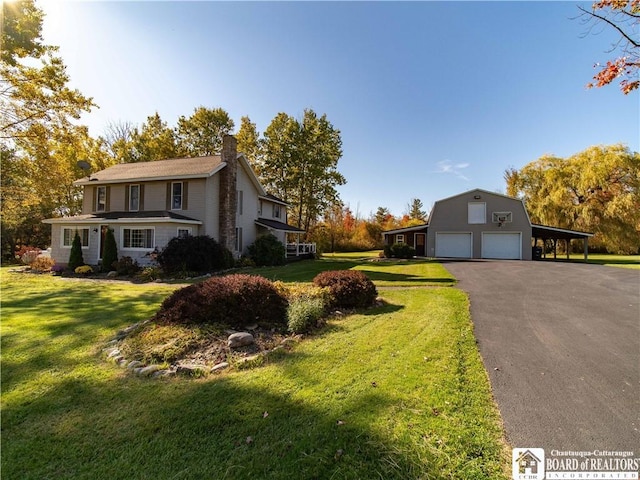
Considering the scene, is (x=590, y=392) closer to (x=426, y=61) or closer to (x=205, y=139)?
(x=426, y=61)

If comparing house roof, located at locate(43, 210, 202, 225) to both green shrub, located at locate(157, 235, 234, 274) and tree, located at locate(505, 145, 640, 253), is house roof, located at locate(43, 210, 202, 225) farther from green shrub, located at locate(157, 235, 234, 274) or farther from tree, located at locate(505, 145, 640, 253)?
tree, located at locate(505, 145, 640, 253)

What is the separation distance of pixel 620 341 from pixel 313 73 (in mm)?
14369

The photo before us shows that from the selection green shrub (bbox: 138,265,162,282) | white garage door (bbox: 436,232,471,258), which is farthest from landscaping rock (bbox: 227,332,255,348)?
white garage door (bbox: 436,232,471,258)

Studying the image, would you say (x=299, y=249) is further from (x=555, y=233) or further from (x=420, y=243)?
(x=555, y=233)

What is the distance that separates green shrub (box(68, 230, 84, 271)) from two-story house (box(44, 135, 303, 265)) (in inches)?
34.9

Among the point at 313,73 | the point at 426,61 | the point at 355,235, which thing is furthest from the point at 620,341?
the point at 355,235

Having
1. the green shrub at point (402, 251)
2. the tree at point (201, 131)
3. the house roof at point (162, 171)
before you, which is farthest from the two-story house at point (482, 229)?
the tree at point (201, 131)

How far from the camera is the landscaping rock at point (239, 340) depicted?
490 centimetres

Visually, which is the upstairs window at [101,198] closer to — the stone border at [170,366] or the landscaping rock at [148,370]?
the stone border at [170,366]

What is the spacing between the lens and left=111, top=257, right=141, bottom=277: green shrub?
15.5m

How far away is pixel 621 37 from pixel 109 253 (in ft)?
67.4

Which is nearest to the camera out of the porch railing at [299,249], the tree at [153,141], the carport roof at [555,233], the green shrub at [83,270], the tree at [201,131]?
the green shrub at [83,270]

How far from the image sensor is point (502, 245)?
2495 cm

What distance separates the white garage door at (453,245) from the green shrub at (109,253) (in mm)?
24061
